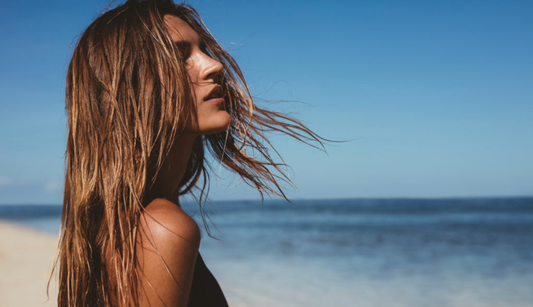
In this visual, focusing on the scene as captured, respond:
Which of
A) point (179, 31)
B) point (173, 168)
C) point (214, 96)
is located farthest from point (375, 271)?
point (179, 31)

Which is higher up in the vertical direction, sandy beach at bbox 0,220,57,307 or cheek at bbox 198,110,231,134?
cheek at bbox 198,110,231,134

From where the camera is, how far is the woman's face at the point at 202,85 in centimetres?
140

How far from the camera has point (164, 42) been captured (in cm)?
134

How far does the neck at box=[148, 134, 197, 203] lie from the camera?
150cm

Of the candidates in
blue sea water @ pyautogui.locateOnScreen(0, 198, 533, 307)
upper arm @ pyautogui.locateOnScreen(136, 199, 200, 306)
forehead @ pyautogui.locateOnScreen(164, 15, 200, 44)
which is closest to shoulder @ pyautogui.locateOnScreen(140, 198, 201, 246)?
upper arm @ pyautogui.locateOnScreen(136, 199, 200, 306)

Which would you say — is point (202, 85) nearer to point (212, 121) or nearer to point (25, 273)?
point (212, 121)

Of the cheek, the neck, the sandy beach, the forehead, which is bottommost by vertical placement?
the sandy beach

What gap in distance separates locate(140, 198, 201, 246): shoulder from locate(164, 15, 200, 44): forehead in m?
0.59

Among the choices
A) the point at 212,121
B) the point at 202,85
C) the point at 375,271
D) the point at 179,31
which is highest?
the point at 179,31

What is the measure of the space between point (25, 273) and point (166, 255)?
8.19 m


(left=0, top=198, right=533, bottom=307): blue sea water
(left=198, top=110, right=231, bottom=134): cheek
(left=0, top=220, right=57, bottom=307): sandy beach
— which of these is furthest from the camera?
(left=0, top=198, right=533, bottom=307): blue sea water

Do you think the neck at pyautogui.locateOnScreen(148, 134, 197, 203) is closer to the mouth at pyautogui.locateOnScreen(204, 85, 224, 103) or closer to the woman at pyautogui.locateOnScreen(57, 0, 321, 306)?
the woman at pyautogui.locateOnScreen(57, 0, 321, 306)

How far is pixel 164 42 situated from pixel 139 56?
92 millimetres

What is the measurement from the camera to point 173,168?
60.8 inches
